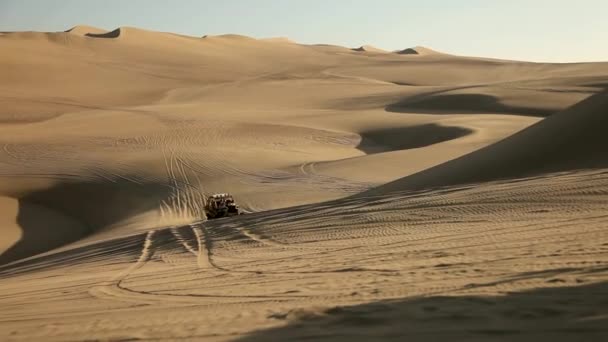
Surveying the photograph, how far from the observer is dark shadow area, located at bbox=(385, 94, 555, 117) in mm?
45594

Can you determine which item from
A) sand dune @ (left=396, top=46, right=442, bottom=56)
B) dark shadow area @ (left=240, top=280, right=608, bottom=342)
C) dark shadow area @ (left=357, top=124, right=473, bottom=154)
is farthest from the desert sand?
sand dune @ (left=396, top=46, right=442, bottom=56)

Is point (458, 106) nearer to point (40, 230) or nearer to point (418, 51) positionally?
point (40, 230)

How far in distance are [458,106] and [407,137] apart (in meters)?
14.4

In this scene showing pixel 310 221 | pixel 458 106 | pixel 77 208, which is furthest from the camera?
pixel 458 106

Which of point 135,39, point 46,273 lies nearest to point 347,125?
point 46,273

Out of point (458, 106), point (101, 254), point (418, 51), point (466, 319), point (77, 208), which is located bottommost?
point (101, 254)

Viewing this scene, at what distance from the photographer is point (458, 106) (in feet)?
161

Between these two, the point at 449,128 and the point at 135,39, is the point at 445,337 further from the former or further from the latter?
the point at 135,39

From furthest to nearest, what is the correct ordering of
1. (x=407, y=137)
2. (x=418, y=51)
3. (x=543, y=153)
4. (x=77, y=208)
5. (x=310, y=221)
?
(x=418, y=51)
(x=407, y=137)
(x=77, y=208)
(x=543, y=153)
(x=310, y=221)

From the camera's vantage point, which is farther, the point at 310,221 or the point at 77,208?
the point at 77,208

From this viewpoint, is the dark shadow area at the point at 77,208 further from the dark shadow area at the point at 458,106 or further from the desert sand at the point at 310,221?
the dark shadow area at the point at 458,106

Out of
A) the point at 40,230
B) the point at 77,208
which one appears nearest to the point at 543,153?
the point at 40,230

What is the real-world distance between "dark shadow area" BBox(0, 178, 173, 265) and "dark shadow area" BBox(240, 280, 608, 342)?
1530 centimetres

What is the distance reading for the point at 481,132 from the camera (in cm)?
3434
